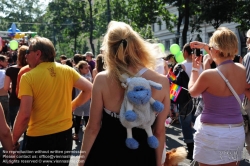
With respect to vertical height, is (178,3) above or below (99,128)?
above

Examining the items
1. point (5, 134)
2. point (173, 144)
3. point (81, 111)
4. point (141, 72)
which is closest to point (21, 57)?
point (81, 111)

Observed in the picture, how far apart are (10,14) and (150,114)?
7317cm

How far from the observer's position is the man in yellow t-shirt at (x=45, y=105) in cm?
336

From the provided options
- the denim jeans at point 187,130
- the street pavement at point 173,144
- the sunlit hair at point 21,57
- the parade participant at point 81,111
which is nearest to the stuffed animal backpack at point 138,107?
the sunlit hair at point 21,57

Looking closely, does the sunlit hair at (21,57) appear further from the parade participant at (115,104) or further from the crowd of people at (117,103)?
the parade participant at (115,104)

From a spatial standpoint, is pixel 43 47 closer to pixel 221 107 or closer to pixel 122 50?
pixel 122 50

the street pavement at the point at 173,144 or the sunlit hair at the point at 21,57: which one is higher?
the sunlit hair at the point at 21,57

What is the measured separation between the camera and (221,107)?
3279 millimetres

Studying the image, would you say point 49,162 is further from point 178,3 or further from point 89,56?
point 178,3

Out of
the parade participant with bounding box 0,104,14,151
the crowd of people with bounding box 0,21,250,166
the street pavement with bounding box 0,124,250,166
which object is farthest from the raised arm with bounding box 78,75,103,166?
the street pavement with bounding box 0,124,250,166

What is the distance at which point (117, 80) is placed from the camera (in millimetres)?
2576

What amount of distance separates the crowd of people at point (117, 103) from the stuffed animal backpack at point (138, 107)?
62 mm

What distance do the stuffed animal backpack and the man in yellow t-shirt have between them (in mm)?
1154

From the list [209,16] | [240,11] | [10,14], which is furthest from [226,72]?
[10,14]
